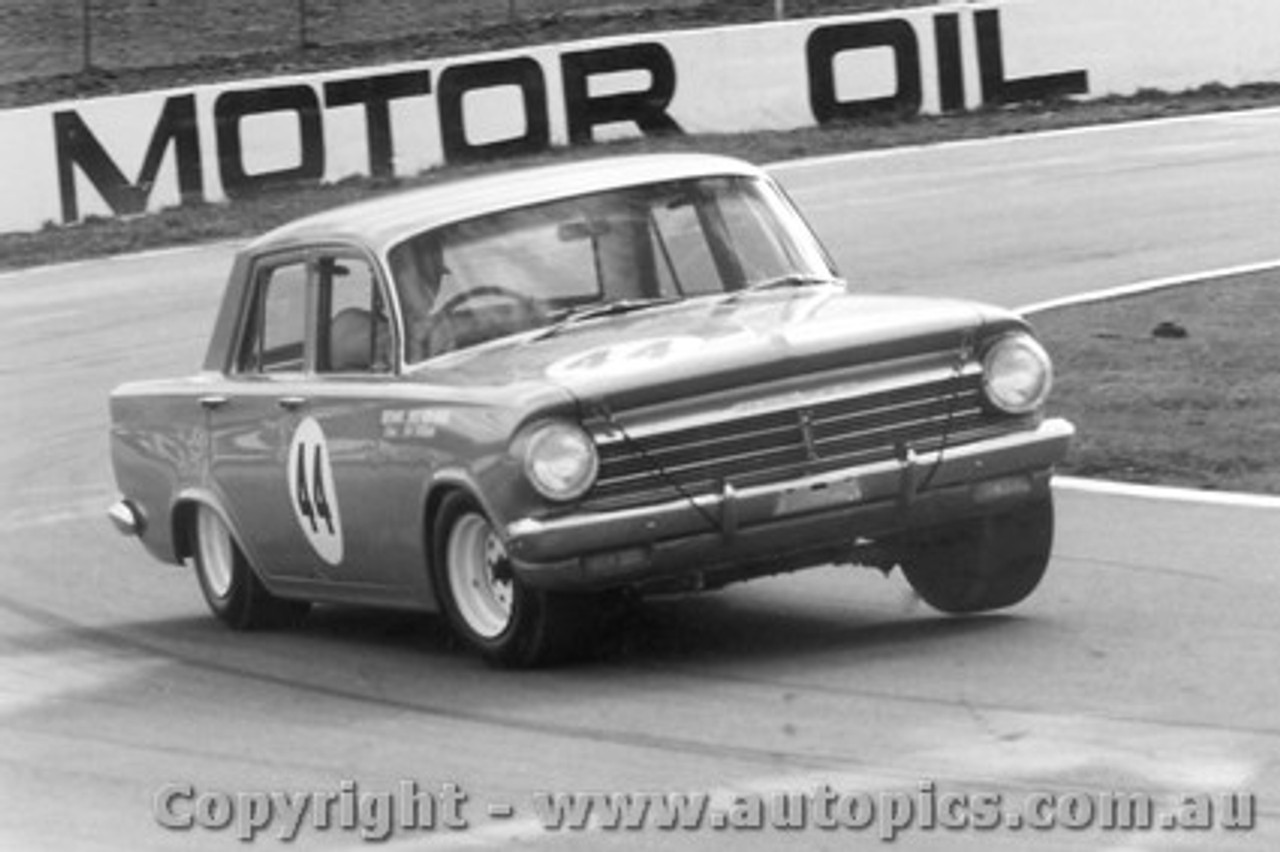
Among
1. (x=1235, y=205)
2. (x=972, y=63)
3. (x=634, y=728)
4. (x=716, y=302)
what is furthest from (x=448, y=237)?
(x=972, y=63)

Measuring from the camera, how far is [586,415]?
29.5 feet

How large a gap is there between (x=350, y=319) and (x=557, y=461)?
163 cm

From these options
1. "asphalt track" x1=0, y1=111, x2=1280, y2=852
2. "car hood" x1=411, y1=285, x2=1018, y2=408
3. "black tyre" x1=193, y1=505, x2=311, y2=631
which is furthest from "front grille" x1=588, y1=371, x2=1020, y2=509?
"black tyre" x1=193, y1=505, x2=311, y2=631

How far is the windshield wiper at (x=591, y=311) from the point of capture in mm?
9867

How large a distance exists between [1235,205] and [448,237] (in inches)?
506

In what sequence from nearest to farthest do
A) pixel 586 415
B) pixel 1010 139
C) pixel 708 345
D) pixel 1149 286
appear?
pixel 586 415 → pixel 708 345 → pixel 1149 286 → pixel 1010 139

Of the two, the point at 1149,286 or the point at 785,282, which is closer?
the point at 785,282

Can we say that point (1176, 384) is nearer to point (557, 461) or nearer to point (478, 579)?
point (478, 579)

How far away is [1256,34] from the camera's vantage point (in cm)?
2950

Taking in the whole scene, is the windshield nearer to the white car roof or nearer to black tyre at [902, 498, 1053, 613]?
the white car roof

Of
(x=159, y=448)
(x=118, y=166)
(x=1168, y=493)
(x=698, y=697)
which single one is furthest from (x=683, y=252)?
(x=118, y=166)

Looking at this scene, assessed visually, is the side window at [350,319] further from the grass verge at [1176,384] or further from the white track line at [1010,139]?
the white track line at [1010,139]

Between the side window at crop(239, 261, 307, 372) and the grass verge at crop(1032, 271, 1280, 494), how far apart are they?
3527 mm

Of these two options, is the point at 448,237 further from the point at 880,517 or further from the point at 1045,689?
the point at 1045,689
